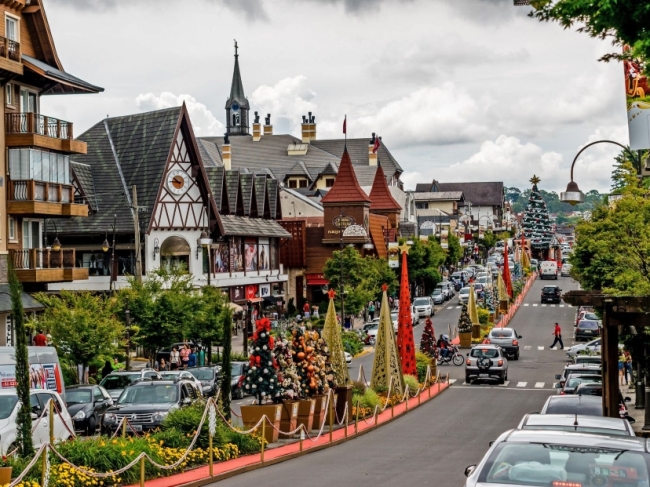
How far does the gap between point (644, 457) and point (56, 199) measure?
36107 mm

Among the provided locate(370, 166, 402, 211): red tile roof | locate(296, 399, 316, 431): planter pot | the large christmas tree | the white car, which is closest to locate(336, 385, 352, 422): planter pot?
locate(296, 399, 316, 431): planter pot

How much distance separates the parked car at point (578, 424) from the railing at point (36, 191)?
30.7 m

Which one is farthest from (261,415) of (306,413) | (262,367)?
(306,413)

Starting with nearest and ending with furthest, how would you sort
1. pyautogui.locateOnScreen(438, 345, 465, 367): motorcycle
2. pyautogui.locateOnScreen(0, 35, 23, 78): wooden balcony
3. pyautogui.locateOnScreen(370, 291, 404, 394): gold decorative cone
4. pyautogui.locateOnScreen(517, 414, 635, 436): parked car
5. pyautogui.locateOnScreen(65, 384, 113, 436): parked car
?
pyautogui.locateOnScreen(517, 414, 635, 436): parked car < pyautogui.locateOnScreen(65, 384, 113, 436): parked car < pyautogui.locateOnScreen(370, 291, 404, 394): gold decorative cone < pyautogui.locateOnScreen(0, 35, 23, 78): wooden balcony < pyautogui.locateOnScreen(438, 345, 465, 367): motorcycle

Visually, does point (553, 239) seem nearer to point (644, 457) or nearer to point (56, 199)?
point (56, 199)

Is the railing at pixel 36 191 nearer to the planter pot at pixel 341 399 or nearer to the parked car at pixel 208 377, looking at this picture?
the parked car at pixel 208 377

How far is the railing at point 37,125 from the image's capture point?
134 ft

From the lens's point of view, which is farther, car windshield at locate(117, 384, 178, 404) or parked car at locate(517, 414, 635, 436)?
car windshield at locate(117, 384, 178, 404)

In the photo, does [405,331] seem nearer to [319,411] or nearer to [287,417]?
[319,411]

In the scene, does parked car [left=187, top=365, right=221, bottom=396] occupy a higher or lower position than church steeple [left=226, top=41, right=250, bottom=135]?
lower

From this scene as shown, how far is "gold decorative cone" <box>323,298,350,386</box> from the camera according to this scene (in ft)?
94.2

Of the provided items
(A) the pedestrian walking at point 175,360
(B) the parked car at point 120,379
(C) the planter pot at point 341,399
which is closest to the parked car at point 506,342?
(A) the pedestrian walking at point 175,360

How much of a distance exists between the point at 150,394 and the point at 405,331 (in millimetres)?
15048

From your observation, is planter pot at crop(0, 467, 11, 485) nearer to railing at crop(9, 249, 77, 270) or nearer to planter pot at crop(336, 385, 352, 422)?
planter pot at crop(336, 385, 352, 422)
